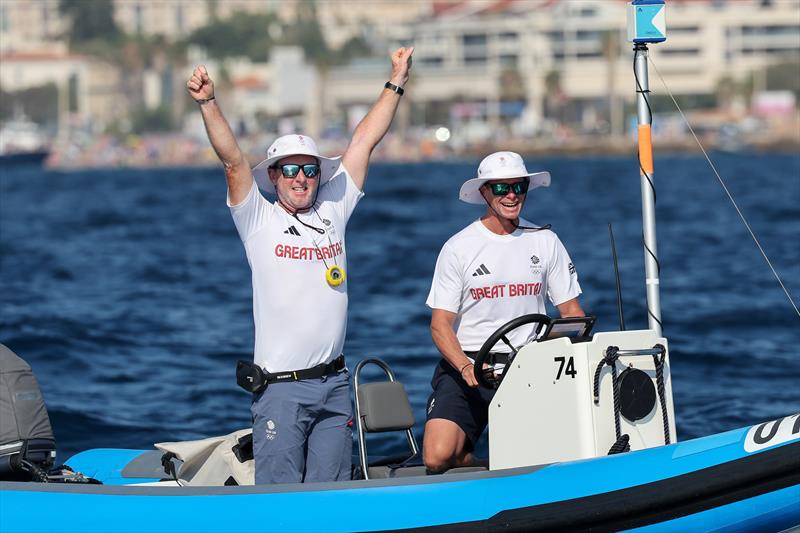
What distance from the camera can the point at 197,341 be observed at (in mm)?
16703

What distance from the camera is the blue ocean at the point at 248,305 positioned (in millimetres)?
12281

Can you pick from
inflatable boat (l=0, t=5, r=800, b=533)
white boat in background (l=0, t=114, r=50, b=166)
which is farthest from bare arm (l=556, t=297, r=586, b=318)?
white boat in background (l=0, t=114, r=50, b=166)

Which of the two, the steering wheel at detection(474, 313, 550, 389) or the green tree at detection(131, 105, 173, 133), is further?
the green tree at detection(131, 105, 173, 133)

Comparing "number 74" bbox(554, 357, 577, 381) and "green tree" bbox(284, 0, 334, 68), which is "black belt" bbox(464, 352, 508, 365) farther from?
"green tree" bbox(284, 0, 334, 68)

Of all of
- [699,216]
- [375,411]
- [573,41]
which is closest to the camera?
[375,411]

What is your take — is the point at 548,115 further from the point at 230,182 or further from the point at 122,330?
the point at 230,182

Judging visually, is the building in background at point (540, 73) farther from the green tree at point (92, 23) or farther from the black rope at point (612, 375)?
the black rope at point (612, 375)

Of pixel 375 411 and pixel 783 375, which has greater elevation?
pixel 375 411

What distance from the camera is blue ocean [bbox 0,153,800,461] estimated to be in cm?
1228

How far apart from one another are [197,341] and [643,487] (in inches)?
435

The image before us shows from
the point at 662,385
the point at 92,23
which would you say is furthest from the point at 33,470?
the point at 92,23

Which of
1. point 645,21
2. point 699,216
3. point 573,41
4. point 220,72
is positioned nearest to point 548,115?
point 573,41

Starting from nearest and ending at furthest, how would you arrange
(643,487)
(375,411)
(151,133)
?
(643,487) → (375,411) → (151,133)

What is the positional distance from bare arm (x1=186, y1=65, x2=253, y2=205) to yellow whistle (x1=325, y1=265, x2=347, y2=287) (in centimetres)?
49
